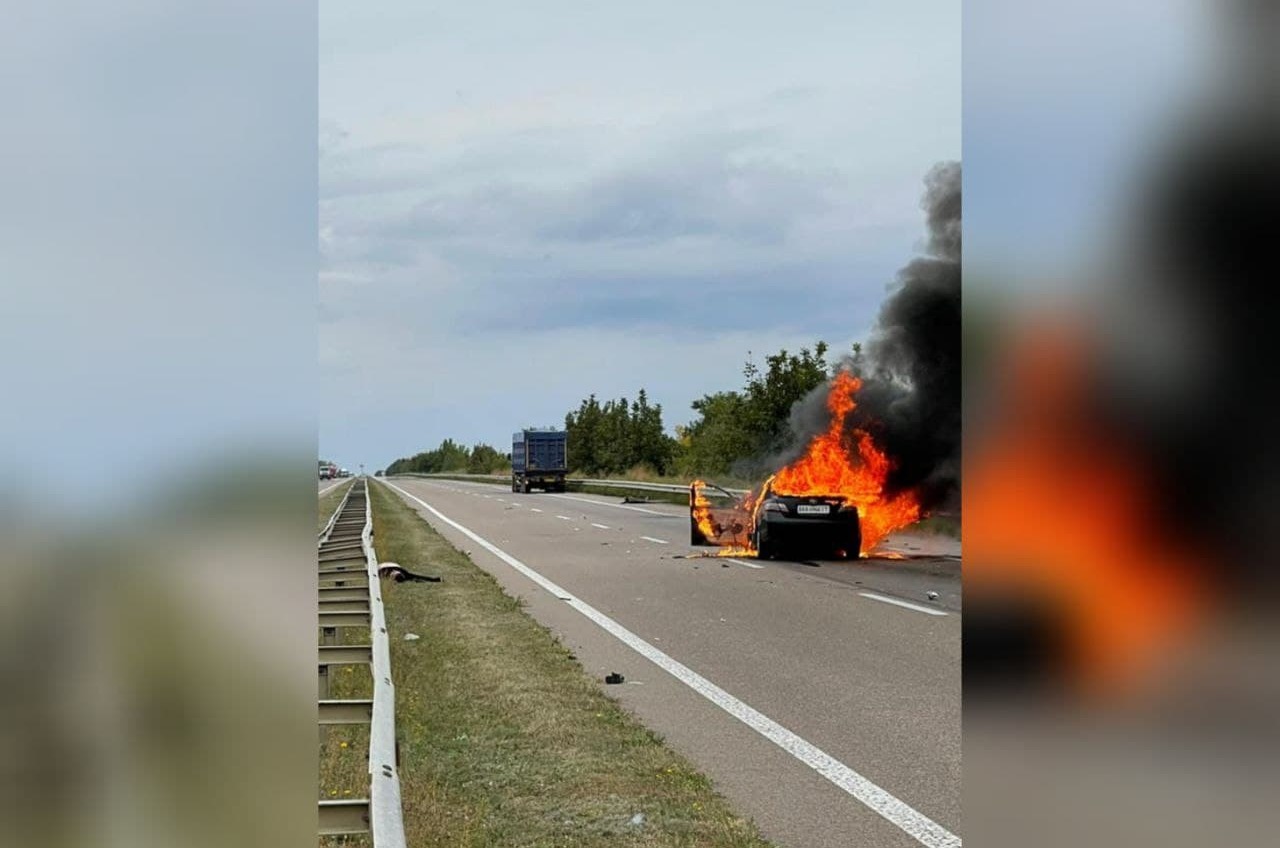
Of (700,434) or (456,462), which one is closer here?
(700,434)

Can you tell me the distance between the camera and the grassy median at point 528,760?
5.25 metres

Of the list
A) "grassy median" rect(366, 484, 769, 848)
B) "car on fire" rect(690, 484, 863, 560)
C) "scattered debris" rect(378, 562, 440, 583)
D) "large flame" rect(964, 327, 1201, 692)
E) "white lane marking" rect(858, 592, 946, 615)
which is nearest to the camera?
"large flame" rect(964, 327, 1201, 692)

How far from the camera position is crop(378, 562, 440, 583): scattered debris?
52.7 feet

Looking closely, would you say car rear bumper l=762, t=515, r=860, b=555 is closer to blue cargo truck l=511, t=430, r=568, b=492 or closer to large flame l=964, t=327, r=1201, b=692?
large flame l=964, t=327, r=1201, b=692

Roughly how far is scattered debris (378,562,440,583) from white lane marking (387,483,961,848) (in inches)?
158

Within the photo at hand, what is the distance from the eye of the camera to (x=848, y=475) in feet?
66.6

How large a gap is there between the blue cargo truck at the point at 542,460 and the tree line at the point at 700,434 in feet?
19.9

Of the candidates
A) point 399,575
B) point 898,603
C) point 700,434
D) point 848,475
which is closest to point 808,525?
point 848,475

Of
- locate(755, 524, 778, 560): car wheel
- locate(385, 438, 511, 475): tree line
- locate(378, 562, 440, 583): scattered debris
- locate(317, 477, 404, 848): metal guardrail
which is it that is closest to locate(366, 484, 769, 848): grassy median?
locate(317, 477, 404, 848): metal guardrail

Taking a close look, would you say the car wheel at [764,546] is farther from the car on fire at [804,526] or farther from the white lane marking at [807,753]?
the white lane marking at [807,753]

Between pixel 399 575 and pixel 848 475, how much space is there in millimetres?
7800

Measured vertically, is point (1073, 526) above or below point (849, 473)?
above

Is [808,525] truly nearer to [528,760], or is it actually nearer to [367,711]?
[528,760]

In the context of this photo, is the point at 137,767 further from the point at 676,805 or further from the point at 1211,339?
the point at 676,805
